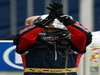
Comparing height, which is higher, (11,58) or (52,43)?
(52,43)

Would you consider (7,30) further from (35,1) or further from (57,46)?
(57,46)

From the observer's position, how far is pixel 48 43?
3018 mm

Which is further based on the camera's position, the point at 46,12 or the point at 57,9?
the point at 46,12

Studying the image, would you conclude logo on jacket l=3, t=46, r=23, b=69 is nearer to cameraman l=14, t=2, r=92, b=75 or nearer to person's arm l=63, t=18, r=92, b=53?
cameraman l=14, t=2, r=92, b=75

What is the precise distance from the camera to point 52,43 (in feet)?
9.90

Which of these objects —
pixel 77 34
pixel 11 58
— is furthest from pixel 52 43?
pixel 11 58

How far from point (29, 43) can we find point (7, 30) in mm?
9480

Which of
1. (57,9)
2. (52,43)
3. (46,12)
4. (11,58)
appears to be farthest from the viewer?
(46,12)

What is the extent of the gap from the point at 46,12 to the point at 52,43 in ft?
25.6

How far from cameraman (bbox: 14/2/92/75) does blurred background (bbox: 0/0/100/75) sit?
2.86 feet

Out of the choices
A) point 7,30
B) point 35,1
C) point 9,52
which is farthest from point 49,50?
point 7,30

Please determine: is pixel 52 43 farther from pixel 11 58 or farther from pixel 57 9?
pixel 11 58

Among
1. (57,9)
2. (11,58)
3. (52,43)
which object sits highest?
(57,9)

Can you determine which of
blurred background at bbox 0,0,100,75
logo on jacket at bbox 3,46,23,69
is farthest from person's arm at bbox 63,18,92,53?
logo on jacket at bbox 3,46,23,69
